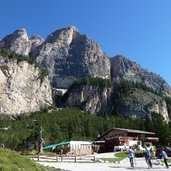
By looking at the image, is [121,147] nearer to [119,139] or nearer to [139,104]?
[119,139]

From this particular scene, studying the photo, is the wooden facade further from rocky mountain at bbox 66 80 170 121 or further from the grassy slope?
rocky mountain at bbox 66 80 170 121

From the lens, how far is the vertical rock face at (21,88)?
524 ft

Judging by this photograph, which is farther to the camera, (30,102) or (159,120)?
(30,102)

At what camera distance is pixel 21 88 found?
167m

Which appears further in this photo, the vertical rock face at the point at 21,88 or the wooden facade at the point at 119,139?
the vertical rock face at the point at 21,88

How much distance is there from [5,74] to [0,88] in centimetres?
894

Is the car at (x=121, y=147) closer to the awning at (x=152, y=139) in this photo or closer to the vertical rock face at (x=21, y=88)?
the awning at (x=152, y=139)

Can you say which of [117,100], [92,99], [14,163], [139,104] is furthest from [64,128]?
[14,163]

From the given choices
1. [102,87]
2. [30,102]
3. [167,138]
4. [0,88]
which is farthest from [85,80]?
[167,138]

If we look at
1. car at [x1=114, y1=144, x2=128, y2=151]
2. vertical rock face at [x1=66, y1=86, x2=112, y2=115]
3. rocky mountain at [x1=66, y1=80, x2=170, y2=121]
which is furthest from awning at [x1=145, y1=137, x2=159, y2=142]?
vertical rock face at [x1=66, y1=86, x2=112, y2=115]

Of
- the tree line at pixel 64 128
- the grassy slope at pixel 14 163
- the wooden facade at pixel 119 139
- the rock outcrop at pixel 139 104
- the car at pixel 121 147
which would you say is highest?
the rock outcrop at pixel 139 104

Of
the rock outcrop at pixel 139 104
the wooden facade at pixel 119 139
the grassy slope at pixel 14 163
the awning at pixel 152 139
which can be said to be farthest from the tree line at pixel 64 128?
the grassy slope at pixel 14 163

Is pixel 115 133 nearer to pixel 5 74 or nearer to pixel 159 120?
pixel 159 120

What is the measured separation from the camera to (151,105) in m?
174
